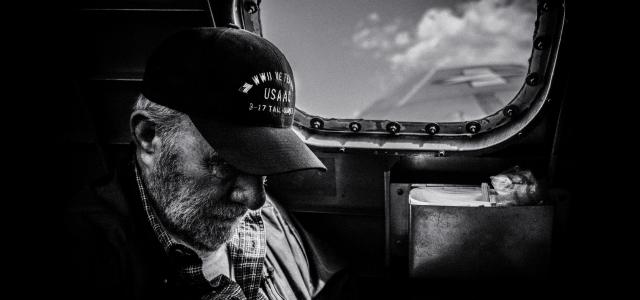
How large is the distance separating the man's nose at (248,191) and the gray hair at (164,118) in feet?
0.98

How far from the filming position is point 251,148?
134cm

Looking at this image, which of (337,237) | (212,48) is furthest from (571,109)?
(212,48)

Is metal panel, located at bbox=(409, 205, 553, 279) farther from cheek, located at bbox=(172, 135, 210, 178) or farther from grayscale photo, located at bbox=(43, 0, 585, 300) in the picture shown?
cheek, located at bbox=(172, 135, 210, 178)

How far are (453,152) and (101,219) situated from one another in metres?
1.89

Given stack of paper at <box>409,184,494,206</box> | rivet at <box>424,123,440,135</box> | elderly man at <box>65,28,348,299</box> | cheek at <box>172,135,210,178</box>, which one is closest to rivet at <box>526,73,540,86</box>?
rivet at <box>424,123,440,135</box>

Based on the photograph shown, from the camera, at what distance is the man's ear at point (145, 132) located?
4.71ft

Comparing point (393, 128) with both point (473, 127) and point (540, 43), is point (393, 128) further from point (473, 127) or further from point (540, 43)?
point (540, 43)

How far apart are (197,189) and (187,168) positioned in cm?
9

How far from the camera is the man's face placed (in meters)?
1.45

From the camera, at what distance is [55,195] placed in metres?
2.65

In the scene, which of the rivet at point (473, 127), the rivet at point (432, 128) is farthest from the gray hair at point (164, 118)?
the rivet at point (473, 127)

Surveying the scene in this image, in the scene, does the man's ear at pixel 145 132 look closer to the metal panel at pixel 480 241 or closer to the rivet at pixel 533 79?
the metal panel at pixel 480 241

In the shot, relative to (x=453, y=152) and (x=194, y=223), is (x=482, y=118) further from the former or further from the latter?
(x=194, y=223)

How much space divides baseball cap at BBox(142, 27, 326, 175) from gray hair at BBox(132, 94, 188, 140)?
7cm
